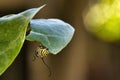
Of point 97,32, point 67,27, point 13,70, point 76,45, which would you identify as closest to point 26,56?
point 13,70

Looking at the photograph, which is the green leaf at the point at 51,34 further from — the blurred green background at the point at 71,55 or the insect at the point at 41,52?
the blurred green background at the point at 71,55

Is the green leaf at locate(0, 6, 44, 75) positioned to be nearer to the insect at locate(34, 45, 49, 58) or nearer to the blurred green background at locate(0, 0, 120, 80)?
the insect at locate(34, 45, 49, 58)

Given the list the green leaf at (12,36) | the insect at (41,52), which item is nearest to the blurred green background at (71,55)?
the insect at (41,52)

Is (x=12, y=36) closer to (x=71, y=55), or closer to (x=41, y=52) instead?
(x=41, y=52)

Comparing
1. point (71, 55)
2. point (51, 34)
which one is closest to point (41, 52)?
point (51, 34)

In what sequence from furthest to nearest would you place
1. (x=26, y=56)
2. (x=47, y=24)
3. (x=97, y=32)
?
(x=97, y=32) → (x=26, y=56) → (x=47, y=24)

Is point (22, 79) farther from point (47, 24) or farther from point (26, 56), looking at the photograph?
point (47, 24)

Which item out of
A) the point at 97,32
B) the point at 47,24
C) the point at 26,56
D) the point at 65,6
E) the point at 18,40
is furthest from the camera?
the point at 97,32
